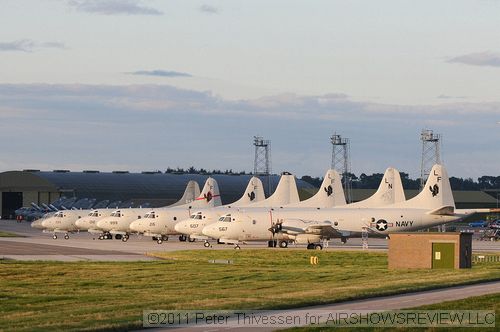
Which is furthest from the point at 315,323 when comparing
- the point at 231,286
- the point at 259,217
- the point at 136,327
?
the point at 259,217

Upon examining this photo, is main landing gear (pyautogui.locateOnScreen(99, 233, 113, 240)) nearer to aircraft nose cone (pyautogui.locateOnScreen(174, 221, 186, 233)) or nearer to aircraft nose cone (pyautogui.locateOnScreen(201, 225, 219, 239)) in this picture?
aircraft nose cone (pyautogui.locateOnScreen(174, 221, 186, 233))

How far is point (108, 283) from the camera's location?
48094 millimetres

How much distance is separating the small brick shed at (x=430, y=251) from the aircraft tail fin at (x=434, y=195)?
34.1 m

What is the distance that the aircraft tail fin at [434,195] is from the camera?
9719 cm

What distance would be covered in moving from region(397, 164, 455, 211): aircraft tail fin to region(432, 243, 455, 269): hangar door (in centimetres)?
3409

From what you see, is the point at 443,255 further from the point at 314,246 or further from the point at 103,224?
the point at 103,224

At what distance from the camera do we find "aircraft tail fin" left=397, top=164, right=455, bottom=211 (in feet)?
319

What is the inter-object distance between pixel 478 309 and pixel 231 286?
1415 cm

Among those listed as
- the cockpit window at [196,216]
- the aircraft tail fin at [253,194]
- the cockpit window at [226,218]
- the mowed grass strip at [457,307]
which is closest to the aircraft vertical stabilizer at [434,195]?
the cockpit window at [226,218]

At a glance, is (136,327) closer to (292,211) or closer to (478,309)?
(478,309)

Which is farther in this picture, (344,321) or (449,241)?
(449,241)

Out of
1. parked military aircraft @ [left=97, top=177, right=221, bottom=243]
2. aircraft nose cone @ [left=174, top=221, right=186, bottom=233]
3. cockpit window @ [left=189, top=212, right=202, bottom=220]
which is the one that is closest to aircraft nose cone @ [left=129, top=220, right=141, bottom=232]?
parked military aircraft @ [left=97, top=177, right=221, bottom=243]

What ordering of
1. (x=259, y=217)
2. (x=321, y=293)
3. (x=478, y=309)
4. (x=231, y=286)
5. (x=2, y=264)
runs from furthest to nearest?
(x=259, y=217)
(x=2, y=264)
(x=231, y=286)
(x=321, y=293)
(x=478, y=309)

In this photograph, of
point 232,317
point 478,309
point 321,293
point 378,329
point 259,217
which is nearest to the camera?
point 378,329
